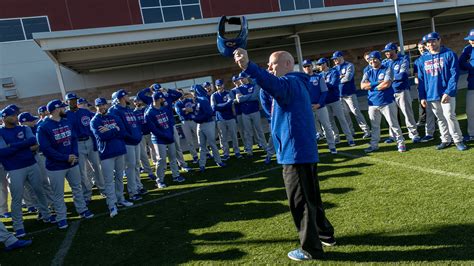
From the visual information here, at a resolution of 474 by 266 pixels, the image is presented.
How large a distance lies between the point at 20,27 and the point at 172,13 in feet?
25.0

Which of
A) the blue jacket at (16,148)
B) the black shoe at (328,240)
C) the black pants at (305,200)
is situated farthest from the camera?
the blue jacket at (16,148)

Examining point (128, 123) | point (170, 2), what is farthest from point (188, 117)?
point (170, 2)

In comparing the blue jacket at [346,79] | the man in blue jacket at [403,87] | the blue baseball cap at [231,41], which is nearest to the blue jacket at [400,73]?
the man in blue jacket at [403,87]

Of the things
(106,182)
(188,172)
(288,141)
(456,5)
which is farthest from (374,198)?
(456,5)

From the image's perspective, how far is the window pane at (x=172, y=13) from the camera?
18.7 m

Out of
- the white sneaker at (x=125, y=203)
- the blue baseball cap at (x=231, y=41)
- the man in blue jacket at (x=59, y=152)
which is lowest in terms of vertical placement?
the white sneaker at (x=125, y=203)

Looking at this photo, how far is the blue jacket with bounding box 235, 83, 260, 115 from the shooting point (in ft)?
27.9

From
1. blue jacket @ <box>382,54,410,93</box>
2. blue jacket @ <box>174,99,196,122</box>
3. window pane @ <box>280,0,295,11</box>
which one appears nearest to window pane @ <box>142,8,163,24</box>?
window pane @ <box>280,0,295,11</box>

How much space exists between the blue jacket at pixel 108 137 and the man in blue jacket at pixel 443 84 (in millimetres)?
5943

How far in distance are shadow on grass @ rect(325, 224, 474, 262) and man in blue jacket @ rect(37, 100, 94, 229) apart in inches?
178

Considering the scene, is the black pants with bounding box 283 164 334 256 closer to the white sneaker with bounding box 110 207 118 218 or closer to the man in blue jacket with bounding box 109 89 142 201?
the white sneaker with bounding box 110 207 118 218

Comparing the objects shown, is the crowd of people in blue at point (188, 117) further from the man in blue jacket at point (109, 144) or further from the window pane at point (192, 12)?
the window pane at point (192, 12)

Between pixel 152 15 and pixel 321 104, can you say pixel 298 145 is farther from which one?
pixel 152 15

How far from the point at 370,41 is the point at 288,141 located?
68.7ft
